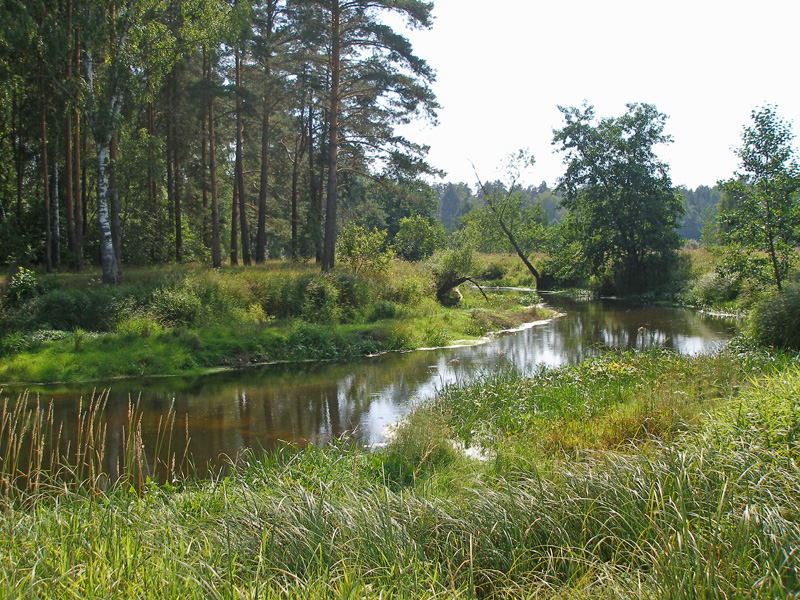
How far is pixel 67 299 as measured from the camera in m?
15.0

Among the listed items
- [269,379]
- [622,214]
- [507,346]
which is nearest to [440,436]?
[269,379]

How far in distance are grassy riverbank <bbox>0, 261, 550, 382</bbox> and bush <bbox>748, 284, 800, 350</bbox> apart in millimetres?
8930

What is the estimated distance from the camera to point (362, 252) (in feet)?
81.7

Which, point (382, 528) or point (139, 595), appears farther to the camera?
point (382, 528)

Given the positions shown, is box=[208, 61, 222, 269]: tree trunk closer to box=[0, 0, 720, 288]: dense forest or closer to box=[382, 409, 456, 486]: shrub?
box=[0, 0, 720, 288]: dense forest

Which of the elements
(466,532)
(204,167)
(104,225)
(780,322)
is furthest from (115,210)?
(780,322)

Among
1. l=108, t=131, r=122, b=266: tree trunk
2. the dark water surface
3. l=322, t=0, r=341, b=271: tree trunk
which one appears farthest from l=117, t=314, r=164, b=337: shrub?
l=322, t=0, r=341, b=271: tree trunk

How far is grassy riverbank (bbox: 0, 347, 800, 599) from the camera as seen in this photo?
3.19m

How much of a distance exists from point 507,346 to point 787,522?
1420 cm

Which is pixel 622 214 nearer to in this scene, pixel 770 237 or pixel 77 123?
pixel 770 237

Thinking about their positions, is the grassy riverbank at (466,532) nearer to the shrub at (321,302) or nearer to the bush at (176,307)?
the bush at (176,307)

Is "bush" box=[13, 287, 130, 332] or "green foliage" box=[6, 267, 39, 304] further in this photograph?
"green foliage" box=[6, 267, 39, 304]

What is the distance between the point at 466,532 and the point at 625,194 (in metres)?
33.2

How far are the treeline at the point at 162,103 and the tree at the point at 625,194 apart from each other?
48.4 ft
